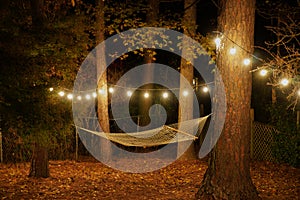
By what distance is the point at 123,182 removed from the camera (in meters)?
6.24

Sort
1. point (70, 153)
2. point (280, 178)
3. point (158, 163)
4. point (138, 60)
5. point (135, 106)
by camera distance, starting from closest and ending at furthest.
Answer: point (280, 178) → point (158, 163) → point (70, 153) → point (135, 106) → point (138, 60)

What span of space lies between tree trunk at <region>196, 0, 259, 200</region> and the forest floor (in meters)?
0.58

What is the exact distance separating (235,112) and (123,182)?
2.44 meters

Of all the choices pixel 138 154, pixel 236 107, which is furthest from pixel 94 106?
pixel 236 107

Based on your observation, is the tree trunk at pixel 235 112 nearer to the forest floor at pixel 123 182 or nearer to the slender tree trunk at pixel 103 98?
the forest floor at pixel 123 182

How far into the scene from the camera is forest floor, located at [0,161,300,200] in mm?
5305

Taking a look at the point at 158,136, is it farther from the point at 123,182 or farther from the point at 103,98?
the point at 103,98

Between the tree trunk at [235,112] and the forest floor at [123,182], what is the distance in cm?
58

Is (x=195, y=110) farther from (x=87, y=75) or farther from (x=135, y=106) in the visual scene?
(x=87, y=75)

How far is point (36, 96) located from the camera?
4.72 meters

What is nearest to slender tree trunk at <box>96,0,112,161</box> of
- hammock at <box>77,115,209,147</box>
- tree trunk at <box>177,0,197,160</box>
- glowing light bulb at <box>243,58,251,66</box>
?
hammock at <box>77,115,209,147</box>

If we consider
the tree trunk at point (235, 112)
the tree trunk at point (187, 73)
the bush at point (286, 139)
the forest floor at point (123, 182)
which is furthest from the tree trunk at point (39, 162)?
the bush at point (286, 139)

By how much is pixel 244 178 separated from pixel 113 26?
4.32 meters

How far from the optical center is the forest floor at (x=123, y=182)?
5305 mm
